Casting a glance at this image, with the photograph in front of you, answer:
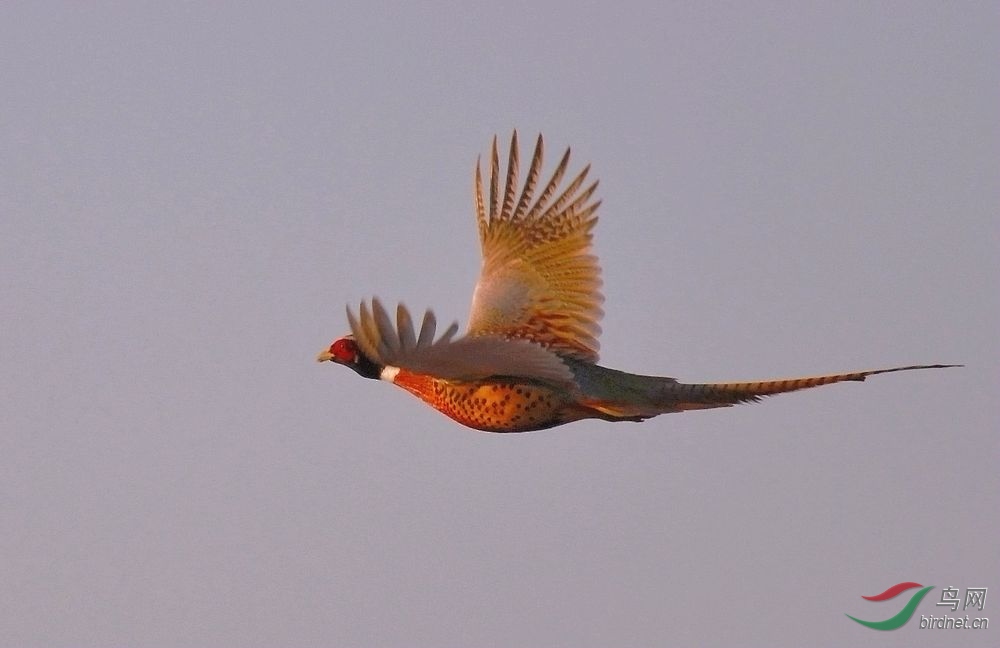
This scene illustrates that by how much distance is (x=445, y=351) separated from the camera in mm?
13031

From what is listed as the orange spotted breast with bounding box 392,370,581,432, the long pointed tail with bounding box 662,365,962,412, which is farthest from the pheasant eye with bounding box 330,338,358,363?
the long pointed tail with bounding box 662,365,962,412

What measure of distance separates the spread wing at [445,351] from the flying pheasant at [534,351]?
15 mm

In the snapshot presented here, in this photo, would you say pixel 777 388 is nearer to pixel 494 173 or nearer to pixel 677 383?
pixel 677 383

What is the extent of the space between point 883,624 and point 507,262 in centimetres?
747

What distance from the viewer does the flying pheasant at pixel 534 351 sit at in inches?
555

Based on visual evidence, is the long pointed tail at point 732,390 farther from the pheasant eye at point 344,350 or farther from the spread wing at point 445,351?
the pheasant eye at point 344,350

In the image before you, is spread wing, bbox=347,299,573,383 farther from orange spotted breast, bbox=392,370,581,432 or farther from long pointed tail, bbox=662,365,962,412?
long pointed tail, bbox=662,365,962,412

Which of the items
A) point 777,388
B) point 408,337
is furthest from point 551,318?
point 408,337

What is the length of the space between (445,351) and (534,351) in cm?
171

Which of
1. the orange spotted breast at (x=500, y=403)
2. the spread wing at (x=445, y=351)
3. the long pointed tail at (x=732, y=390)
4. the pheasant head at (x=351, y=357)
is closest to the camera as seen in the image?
the spread wing at (x=445, y=351)

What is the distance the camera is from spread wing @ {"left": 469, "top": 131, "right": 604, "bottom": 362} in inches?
624

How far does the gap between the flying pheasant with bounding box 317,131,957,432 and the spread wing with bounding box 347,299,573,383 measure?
1 centimetres

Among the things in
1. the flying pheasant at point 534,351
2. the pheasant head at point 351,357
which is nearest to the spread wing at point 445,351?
the flying pheasant at point 534,351

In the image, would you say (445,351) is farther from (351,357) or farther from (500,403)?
(351,357)
